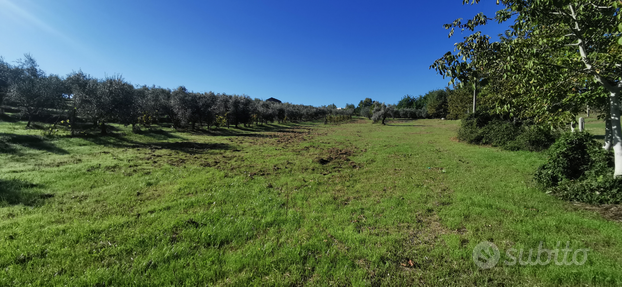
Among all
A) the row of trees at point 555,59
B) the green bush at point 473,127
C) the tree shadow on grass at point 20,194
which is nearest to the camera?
the row of trees at point 555,59

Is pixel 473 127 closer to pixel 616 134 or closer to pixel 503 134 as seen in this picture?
pixel 503 134

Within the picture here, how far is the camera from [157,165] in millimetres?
12945

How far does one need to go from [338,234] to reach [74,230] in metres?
6.69

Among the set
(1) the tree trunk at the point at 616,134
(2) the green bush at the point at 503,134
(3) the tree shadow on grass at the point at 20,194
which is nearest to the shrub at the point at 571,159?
(1) the tree trunk at the point at 616,134

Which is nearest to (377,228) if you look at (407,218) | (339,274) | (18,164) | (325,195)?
(407,218)

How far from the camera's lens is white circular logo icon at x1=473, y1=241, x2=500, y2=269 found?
14.9 ft

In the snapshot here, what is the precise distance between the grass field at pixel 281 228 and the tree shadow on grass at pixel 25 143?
3.62m

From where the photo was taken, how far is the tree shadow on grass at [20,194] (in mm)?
7130

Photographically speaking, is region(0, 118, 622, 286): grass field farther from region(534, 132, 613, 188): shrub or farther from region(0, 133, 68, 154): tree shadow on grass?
region(0, 133, 68, 154): tree shadow on grass

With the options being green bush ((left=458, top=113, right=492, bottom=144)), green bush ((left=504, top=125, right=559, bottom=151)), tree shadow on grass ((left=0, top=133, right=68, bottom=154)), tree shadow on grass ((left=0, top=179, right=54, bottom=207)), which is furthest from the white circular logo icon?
tree shadow on grass ((left=0, top=133, right=68, bottom=154))

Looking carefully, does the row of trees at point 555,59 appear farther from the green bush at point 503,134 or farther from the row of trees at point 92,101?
the row of trees at point 92,101

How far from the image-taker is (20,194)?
7629 mm

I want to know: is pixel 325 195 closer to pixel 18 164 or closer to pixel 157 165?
pixel 157 165

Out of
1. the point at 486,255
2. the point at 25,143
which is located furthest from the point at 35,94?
the point at 486,255
